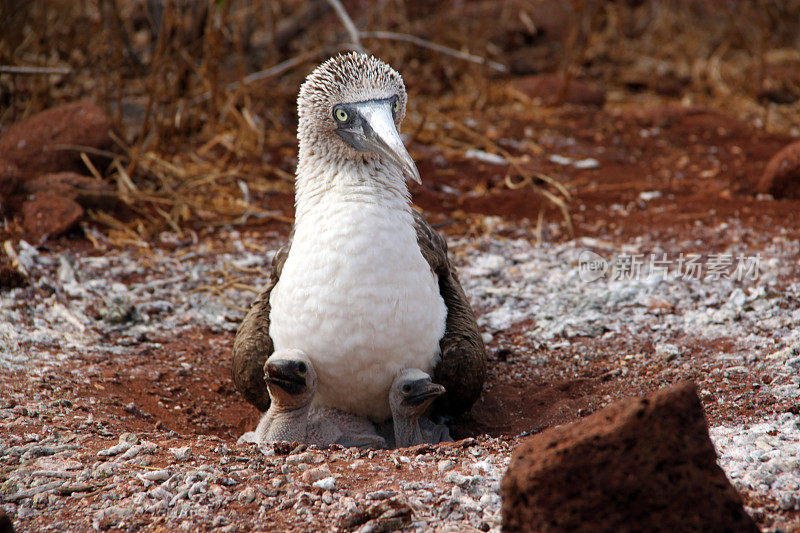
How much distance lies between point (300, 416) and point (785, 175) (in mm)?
4357

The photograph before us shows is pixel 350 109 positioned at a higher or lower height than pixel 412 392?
higher

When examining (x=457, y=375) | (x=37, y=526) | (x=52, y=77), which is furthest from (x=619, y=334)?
(x=52, y=77)

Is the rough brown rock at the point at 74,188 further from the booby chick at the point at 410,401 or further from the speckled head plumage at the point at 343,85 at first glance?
the booby chick at the point at 410,401

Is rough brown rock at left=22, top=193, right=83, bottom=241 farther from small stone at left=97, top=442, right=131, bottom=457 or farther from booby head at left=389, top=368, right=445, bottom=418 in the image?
booby head at left=389, top=368, right=445, bottom=418

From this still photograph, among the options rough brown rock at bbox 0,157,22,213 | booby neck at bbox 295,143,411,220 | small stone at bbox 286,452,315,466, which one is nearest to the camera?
small stone at bbox 286,452,315,466

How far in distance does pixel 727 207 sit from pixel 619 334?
2.11 metres

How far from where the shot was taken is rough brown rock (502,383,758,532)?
197 cm

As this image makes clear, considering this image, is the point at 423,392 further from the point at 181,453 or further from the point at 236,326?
the point at 236,326

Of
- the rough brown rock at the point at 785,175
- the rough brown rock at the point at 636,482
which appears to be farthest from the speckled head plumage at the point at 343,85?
the rough brown rock at the point at 785,175

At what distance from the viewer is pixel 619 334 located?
4.44 m

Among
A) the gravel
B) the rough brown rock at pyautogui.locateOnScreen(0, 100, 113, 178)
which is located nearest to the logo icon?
the gravel

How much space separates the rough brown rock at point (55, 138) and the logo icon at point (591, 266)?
11.8 feet

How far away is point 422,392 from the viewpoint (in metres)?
3.25

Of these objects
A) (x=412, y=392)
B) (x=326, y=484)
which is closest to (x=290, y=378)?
(x=412, y=392)
